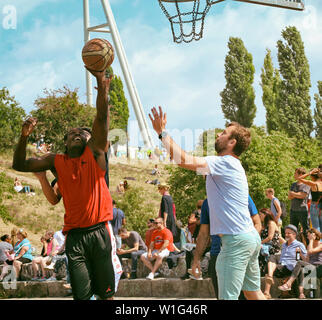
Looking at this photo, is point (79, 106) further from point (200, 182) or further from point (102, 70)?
point (102, 70)

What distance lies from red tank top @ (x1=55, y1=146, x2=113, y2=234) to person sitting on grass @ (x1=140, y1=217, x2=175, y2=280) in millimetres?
6285

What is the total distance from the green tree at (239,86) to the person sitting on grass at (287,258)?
37.7 m

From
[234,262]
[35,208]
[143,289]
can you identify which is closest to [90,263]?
[234,262]

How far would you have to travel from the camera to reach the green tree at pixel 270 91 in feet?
144

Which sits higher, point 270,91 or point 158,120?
point 270,91

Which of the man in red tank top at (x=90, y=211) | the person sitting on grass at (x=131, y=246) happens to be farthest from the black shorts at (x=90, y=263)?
the person sitting on grass at (x=131, y=246)

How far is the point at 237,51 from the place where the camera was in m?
48.4

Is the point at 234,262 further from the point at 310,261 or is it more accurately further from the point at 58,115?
the point at 58,115

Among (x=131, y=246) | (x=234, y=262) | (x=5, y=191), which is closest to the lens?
(x=234, y=262)

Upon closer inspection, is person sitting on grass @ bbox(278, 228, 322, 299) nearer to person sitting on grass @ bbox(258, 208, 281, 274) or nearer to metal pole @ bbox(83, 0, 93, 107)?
person sitting on grass @ bbox(258, 208, 281, 274)

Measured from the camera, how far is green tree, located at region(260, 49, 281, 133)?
43.9 metres

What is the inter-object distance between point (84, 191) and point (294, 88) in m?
38.8

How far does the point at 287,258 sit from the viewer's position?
934 centimetres

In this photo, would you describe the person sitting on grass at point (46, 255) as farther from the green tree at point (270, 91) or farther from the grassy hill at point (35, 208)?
the green tree at point (270, 91)
